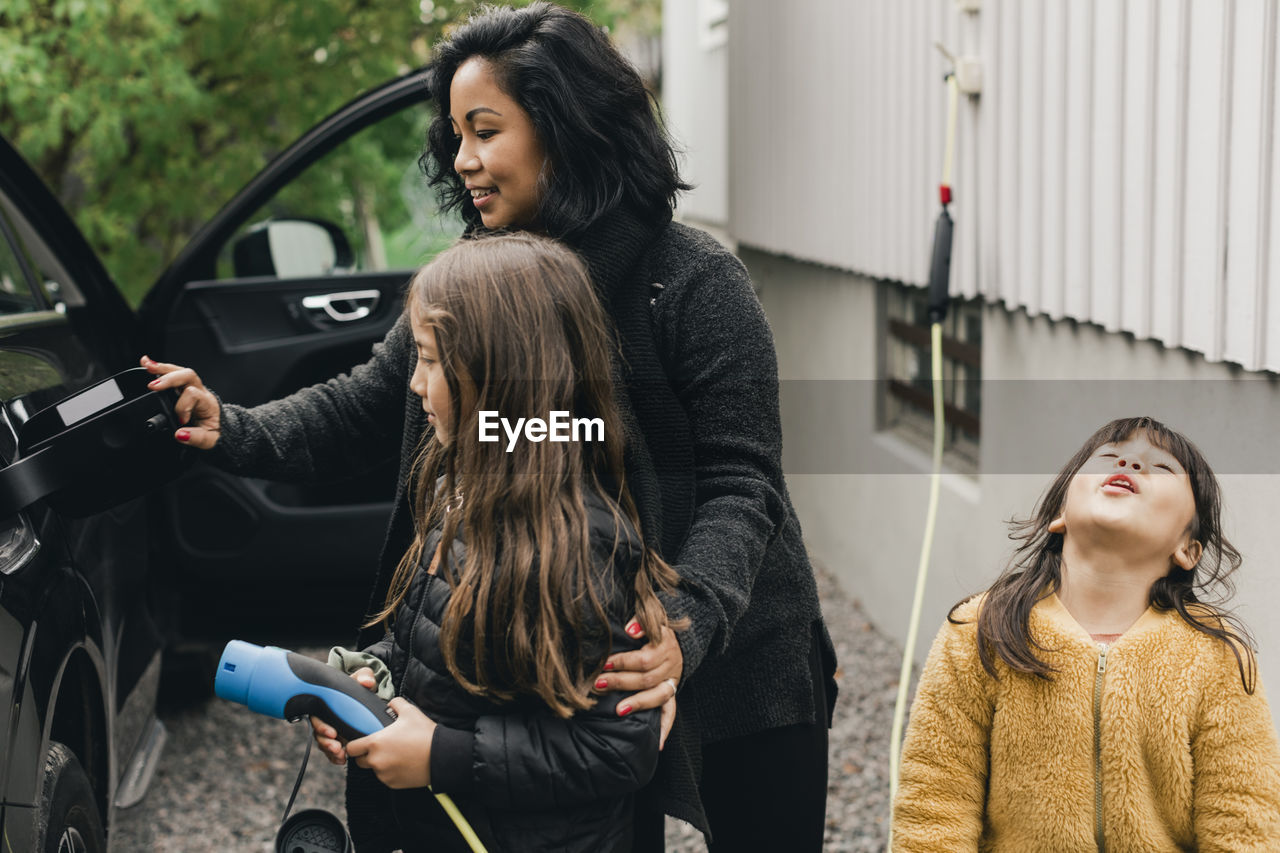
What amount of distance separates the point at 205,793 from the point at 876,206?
10.2 ft

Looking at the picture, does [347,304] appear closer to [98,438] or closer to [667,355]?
[98,438]

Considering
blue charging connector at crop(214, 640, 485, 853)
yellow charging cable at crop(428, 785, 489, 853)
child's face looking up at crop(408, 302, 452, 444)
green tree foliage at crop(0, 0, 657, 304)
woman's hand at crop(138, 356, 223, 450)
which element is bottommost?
yellow charging cable at crop(428, 785, 489, 853)

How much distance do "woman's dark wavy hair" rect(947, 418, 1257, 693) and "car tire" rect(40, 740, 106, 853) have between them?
4.47 feet

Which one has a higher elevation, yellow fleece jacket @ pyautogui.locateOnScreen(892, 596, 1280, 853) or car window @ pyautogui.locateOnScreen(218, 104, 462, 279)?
car window @ pyautogui.locateOnScreen(218, 104, 462, 279)

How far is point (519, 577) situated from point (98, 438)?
0.90 meters

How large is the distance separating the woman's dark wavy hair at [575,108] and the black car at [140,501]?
2.47 feet

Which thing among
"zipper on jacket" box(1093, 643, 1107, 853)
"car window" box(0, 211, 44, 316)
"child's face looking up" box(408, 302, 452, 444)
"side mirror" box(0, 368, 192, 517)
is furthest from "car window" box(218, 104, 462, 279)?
"zipper on jacket" box(1093, 643, 1107, 853)

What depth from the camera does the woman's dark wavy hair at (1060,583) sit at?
6.37ft

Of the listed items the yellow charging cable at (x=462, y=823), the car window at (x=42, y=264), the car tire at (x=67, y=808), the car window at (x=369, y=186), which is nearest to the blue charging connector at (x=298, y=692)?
the yellow charging cable at (x=462, y=823)

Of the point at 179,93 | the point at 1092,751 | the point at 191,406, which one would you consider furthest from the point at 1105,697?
the point at 179,93

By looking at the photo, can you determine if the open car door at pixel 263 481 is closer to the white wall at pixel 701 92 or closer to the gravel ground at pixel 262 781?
the gravel ground at pixel 262 781

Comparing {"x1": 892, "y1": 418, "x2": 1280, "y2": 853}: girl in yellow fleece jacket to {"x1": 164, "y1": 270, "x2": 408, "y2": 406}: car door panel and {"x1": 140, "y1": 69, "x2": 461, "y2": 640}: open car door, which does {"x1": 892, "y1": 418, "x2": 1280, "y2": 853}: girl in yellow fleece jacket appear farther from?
{"x1": 164, "y1": 270, "x2": 408, "y2": 406}: car door panel

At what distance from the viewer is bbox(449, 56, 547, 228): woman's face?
2.01 metres

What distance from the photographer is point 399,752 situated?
1.72 metres
